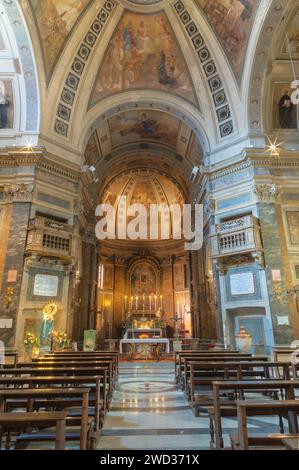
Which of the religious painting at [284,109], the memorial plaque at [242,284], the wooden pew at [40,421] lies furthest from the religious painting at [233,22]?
the wooden pew at [40,421]

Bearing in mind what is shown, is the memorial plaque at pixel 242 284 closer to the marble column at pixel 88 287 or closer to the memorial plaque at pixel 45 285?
the memorial plaque at pixel 45 285

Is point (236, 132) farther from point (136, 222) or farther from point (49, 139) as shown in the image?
point (136, 222)

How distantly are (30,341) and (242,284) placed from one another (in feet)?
25.9

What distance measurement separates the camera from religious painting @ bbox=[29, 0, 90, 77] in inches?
464

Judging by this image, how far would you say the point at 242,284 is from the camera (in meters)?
11.7

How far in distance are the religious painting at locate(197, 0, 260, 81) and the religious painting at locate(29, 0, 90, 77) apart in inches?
210

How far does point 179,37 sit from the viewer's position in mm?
13750

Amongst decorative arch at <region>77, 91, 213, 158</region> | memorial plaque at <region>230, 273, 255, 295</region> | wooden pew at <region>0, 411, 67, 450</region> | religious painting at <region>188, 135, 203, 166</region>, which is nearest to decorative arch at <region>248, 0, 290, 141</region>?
decorative arch at <region>77, 91, 213, 158</region>

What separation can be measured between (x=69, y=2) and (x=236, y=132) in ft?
28.7

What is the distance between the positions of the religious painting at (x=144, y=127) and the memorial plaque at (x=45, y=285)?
9809 mm

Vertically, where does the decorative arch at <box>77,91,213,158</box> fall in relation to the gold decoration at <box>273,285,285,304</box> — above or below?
above

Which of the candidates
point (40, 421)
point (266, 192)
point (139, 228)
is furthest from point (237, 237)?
point (139, 228)

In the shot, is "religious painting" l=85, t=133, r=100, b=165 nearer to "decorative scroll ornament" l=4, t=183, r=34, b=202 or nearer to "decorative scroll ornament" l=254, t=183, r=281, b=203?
"decorative scroll ornament" l=4, t=183, r=34, b=202

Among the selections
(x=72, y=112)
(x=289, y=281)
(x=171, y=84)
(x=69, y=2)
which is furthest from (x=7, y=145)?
(x=289, y=281)
